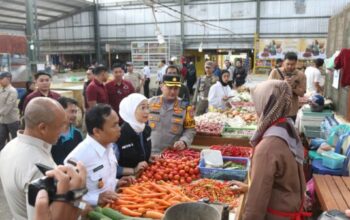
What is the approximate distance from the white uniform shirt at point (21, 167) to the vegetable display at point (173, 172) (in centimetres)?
123

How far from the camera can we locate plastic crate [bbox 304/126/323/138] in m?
5.80

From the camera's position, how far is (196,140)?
4344mm

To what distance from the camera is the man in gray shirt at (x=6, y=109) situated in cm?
557

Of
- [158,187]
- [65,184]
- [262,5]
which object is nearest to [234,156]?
[158,187]

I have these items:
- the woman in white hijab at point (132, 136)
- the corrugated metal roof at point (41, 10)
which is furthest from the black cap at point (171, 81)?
the corrugated metal roof at point (41, 10)

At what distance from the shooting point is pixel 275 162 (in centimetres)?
193

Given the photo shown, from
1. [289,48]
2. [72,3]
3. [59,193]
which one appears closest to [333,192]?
[59,193]

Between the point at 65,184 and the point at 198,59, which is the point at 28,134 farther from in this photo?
the point at 198,59

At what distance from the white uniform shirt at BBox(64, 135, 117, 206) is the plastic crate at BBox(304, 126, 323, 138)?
4601mm

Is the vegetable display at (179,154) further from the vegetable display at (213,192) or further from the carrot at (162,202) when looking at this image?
the carrot at (162,202)

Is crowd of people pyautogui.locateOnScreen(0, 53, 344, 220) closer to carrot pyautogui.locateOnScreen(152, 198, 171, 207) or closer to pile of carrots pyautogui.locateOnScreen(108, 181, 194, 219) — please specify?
pile of carrots pyautogui.locateOnScreen(108, 181, 194, 219)

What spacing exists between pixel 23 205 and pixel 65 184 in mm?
521

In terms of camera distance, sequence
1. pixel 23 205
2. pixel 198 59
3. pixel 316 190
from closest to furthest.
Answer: pixel 23 205 < pixel 316 190 < pixel 198 59

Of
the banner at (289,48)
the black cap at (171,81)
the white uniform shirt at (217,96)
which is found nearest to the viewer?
the black cap at (171,81)
